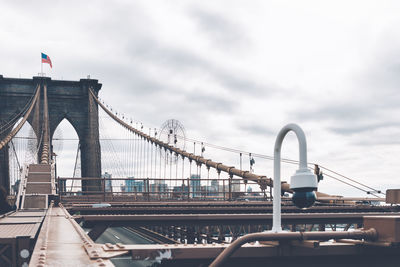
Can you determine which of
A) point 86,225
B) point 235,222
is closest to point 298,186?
point 235,222

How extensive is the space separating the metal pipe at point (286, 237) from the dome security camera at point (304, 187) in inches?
21.7

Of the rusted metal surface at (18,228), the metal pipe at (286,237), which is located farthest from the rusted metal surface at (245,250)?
the rusted metal surface at (18,228)

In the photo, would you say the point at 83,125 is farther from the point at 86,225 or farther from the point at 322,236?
the point at 322,236

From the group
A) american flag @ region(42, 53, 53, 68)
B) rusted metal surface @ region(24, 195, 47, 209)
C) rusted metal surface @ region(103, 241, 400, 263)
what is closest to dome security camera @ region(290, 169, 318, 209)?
rusted metal surface @ region(103, 241, 400, 263)

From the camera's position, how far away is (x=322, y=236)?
5.50 m

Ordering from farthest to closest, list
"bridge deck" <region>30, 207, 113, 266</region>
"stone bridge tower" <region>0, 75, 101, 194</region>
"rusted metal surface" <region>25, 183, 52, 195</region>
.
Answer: "stone bridge tower" <region>0, 75, 101, 194</region> → "rusted metal surface" <region>25, 183, 52, 195</region> → "bridge deck" <region>30, 207, 113, 266</region>

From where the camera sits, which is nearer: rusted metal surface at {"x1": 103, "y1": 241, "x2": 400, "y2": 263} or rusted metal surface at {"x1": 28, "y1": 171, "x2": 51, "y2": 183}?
rusted metal surface at {"x1": 103, "y1": 241, "x2": 400, "y2": 263}

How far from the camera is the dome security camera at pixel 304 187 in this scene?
4.44m

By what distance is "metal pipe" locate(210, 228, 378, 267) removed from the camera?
162 inches

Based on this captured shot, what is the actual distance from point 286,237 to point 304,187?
97cm

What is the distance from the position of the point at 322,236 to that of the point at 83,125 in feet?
165

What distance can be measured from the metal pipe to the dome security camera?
0.55 m

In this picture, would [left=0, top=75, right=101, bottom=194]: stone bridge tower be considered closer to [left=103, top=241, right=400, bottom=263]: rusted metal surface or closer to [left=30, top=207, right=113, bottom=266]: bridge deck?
[left=30, top=207, right=113, bottom=266]: bridge deck

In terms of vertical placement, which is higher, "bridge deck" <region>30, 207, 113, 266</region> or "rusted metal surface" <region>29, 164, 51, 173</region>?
"rusted metal surface" <region>29, 164, 51, 173</region>
